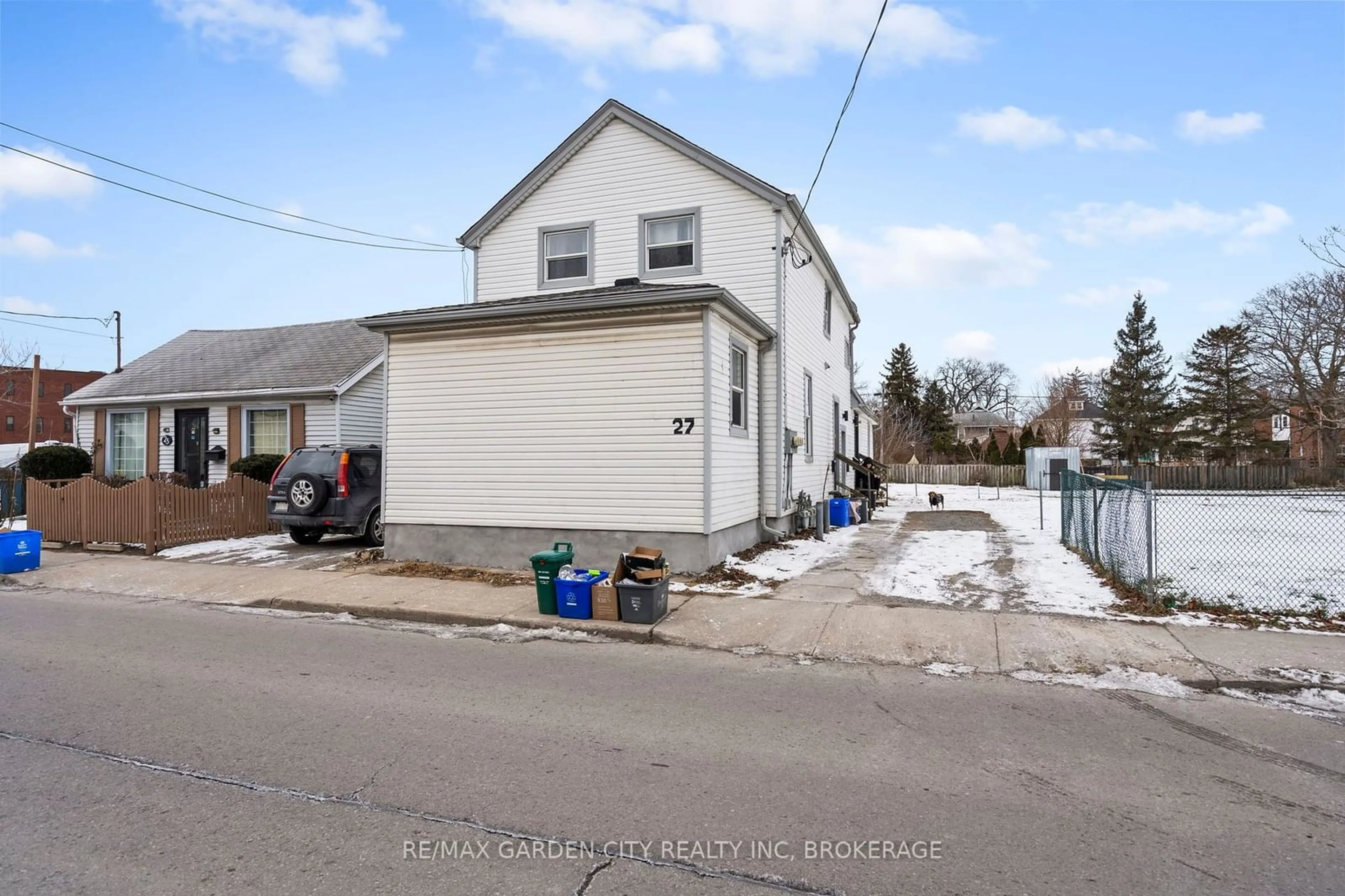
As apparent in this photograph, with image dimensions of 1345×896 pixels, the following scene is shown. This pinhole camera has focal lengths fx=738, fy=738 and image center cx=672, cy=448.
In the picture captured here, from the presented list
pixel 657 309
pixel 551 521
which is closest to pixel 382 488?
pixel 551 521

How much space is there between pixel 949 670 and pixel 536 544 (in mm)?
6493

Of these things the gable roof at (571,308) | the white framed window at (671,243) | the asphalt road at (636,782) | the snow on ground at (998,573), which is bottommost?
the asphalt road at (636,782)

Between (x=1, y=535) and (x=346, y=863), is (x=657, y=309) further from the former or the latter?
(x=1, y=535)

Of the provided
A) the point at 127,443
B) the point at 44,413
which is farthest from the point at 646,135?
the point at 44,413

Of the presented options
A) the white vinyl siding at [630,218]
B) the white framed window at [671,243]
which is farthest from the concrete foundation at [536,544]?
the white framed window at [671,243]

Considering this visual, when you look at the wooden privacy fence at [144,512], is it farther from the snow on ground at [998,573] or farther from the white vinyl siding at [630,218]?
the snow on ground at [998,573]

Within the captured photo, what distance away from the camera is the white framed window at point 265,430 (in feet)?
64.2

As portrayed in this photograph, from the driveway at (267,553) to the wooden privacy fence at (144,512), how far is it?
285 millimetres

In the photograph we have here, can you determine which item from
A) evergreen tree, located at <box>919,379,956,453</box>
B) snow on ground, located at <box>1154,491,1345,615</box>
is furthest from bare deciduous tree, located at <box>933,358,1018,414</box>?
snow on ground, located at <box>1154,491,1345,615</box>

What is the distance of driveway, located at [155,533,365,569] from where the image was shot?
12.0m

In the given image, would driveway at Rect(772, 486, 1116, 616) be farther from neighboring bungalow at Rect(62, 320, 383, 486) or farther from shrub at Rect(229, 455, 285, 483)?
shrub at Rect(229, 455, 285, 483)

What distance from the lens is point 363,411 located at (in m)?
20.1

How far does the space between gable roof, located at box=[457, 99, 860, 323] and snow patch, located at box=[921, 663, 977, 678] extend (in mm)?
9289

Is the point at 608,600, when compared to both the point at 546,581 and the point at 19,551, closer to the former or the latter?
the point at 546,581
